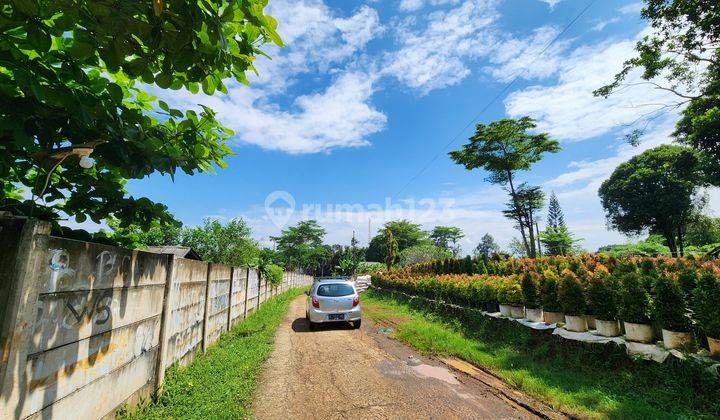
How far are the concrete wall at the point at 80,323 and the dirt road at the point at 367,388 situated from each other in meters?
1.55

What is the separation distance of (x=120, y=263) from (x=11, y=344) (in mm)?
1356

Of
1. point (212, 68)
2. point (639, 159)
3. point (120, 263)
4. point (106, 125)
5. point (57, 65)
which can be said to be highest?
point (639, 159)

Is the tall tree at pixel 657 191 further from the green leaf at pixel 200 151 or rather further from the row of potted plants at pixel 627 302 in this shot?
the green leaf at pixel 200 151

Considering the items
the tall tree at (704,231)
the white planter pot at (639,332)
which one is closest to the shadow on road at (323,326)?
the white planter pot at (639,332)

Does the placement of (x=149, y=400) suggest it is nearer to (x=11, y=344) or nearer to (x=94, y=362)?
(x=94, y=362)

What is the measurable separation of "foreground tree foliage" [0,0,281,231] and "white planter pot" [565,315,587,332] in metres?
6.37

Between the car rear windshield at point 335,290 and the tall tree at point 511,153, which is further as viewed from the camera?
the tall tree at point 511,153

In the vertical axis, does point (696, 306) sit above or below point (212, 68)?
below

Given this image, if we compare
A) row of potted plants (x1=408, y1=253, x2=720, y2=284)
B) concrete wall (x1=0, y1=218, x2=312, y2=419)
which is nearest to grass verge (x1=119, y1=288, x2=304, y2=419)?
concrete wall (x1=0, y1=218, x2=312, y2=419)

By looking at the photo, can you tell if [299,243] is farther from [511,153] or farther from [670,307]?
[670,307]

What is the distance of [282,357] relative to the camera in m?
6.65

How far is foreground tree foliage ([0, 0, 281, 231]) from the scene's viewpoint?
5.19 feet

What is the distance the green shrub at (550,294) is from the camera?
21.8ft

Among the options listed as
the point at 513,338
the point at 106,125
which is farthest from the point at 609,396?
the point at 106,125
